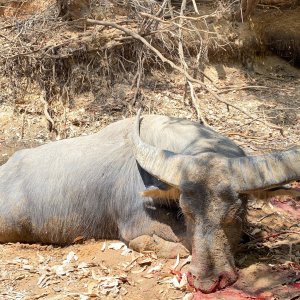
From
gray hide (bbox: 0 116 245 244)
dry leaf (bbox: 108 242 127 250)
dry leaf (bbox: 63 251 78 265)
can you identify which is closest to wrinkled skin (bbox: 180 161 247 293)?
gray hide (bbox: 0 116 245 244)

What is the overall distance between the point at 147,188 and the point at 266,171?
49.6 inches

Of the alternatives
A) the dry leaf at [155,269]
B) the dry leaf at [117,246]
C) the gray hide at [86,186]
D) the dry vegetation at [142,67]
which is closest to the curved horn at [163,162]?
the gray hide at [86,186]

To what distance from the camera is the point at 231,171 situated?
15.6 ft

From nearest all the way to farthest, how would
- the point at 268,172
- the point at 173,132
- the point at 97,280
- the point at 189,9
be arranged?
the point at 268,172 → the point at 97,280 → the point at 173,132 → the point at 189,9

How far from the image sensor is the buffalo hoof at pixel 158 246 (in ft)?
18.0

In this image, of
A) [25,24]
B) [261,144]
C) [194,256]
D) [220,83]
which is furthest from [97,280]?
[25,24]

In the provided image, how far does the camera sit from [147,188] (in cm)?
546

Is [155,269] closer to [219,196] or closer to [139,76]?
[219,196]

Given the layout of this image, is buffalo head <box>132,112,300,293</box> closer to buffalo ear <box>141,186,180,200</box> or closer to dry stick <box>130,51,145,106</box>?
buffalo ear <box>141,186,180,200</box>

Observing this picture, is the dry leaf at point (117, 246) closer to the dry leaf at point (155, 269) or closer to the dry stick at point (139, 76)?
the dry leaf at point (155, 269)

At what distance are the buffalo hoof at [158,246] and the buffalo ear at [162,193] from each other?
479 millimetres

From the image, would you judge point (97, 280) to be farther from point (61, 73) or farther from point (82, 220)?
point (61, 73)

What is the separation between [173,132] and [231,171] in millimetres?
1305

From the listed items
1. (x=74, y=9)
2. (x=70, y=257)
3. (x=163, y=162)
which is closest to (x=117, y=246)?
(x=70, y=257)
